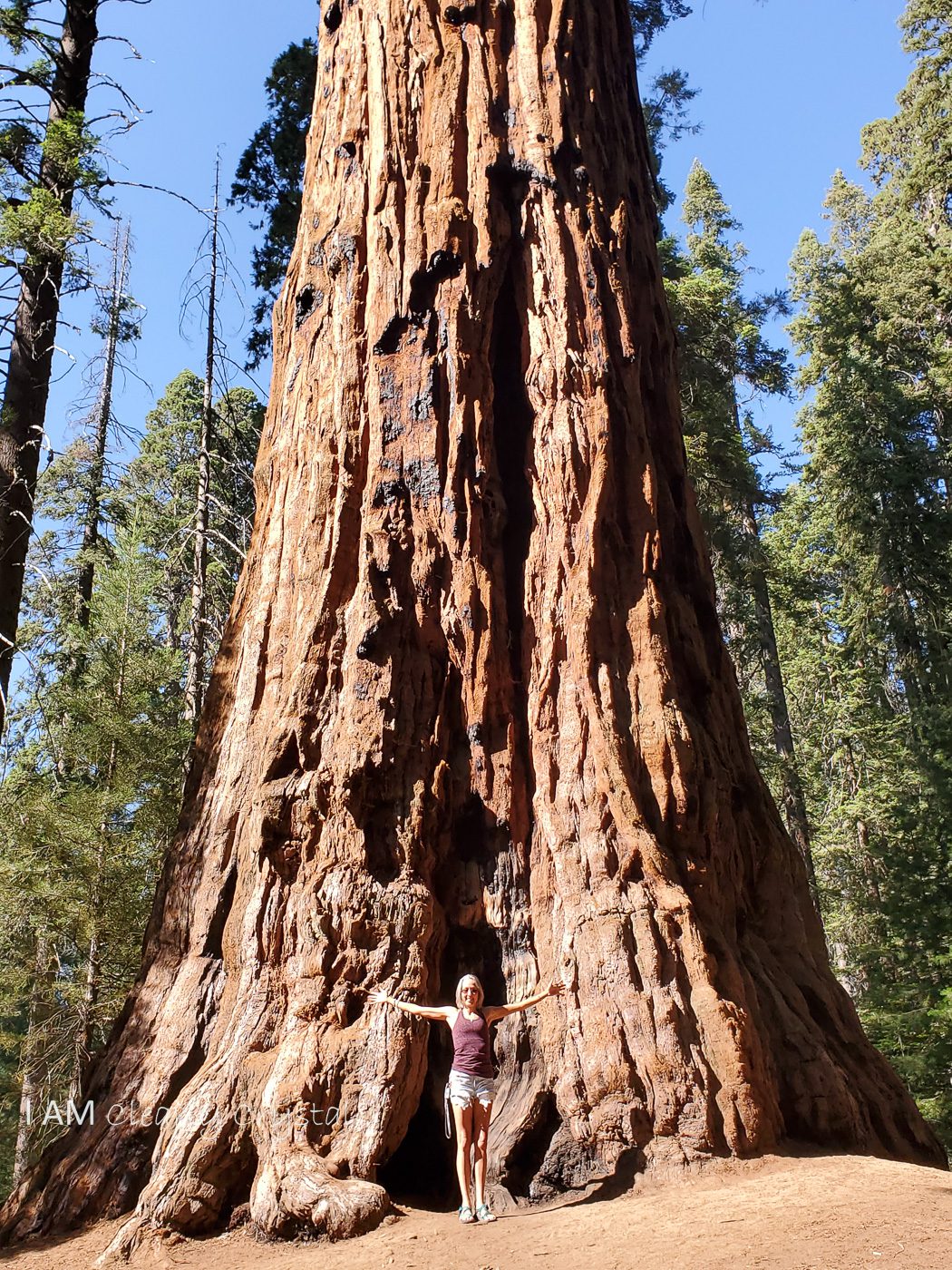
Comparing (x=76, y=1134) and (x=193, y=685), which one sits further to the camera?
(x=193, y=685)

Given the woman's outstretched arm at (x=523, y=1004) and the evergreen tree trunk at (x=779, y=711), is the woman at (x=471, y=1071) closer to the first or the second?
the woman's outstretched arm at (x=523, y=1004)

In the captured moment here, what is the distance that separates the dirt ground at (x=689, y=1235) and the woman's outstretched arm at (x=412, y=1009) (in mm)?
917

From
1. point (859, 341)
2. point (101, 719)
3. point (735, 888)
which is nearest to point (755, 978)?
point (735, 888)

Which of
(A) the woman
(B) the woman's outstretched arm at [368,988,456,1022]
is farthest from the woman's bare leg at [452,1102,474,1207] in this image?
(B) the woman's outstretched arm at [368,988,456,1022]

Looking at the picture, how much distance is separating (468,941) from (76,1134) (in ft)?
8.26

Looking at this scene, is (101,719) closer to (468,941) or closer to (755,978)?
(468,941)

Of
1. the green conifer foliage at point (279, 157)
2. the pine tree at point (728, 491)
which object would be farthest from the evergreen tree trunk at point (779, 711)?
the green conifer foliage at point (279, 157)

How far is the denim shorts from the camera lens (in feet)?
16.9

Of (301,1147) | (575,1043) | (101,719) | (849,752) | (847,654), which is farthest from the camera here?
(849,752)

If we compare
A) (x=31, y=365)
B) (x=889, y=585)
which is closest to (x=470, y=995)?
(x=31, y=365)

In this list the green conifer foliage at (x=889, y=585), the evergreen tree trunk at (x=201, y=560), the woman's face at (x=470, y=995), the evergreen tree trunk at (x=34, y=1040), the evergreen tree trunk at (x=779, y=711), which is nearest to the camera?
the woman's face at (x=470, y=995)

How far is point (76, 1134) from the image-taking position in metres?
5.93

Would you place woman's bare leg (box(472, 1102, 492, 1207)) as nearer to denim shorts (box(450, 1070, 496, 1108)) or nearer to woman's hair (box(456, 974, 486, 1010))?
denim shorts (box(450, 1070, 496, 1108))

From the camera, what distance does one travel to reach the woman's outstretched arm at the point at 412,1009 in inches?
215
